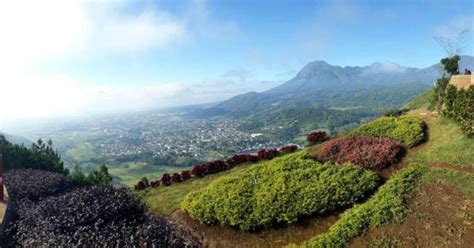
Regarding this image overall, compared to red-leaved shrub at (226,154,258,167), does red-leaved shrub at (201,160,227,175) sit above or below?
below

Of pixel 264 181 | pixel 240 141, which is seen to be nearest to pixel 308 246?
pixel 264 181

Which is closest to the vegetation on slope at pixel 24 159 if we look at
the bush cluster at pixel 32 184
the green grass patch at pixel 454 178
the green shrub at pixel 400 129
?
the bush cluster at pixel 32 184

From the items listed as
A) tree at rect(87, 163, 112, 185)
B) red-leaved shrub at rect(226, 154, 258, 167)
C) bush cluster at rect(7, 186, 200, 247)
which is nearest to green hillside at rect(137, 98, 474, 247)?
bush cluster at rect(7, 186, 200, 247)

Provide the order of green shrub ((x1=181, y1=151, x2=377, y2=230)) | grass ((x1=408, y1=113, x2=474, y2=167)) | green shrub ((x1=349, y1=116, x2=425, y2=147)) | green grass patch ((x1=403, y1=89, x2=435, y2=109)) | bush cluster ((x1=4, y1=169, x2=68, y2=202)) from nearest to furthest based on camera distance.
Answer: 1. green shrub ((x1=181, y1=151, x2=377, y2=230))
2. grass ((x1=408, y1=113, x2=474, y2=167))
3. bush cluster ((x1=4, y1=169, x2=68, y2=202))
4. green shrub ((x1=349, y1=116, x2=425, y2=147))
5. green grass patch ((x1=403, y1=89, x2=435, y2=109))

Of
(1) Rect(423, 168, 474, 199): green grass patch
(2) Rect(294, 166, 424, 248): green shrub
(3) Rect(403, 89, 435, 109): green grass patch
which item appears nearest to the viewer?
(2) Rect(294, 166, 424, 248): green shrub

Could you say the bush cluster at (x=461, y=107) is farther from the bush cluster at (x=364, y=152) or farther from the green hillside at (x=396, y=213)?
the bush cluster at (x=364, y=152)

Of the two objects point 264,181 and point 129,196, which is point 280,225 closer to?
point 264,181

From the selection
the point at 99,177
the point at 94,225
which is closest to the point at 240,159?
the point at 99,177

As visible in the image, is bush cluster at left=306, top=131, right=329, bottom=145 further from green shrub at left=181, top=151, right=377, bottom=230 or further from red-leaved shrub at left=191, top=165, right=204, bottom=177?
green shrub at left=181, top=151, right=377, bottom=230
